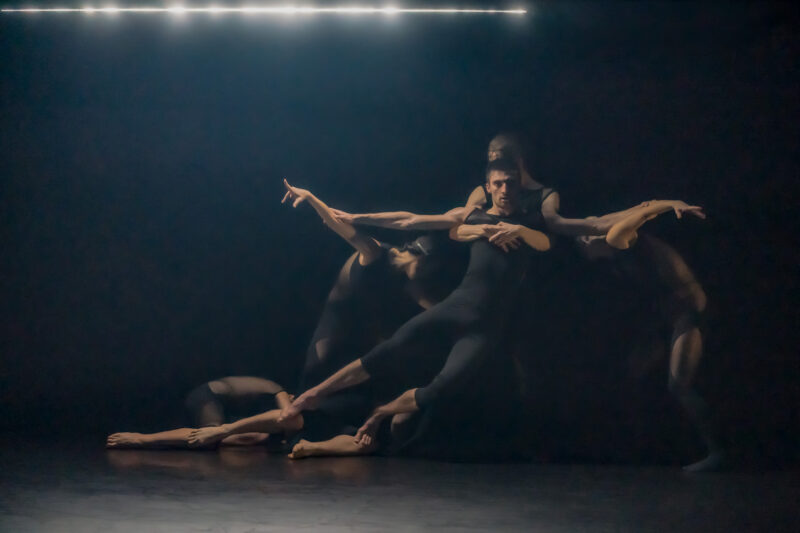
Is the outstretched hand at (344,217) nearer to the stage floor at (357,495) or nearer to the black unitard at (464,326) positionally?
the black unitard at (464,326)

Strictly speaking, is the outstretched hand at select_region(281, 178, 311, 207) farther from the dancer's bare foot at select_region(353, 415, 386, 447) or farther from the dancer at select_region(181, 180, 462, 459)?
the dancer's bare foot at select_region(353, 415, 386, 447)

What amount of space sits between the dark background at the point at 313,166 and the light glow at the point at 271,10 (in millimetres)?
50

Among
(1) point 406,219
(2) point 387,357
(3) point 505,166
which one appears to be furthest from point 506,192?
(2) point 387,357

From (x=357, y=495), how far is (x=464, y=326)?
1424 mm

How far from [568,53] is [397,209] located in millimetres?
1407

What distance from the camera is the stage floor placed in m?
3.60

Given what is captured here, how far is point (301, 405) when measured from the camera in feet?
17.5

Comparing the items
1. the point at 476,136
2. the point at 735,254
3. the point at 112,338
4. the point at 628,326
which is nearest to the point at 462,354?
the point at 628,326

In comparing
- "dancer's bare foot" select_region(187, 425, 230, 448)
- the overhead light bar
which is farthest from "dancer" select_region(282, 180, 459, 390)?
the overhead light bar

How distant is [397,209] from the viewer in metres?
5.54

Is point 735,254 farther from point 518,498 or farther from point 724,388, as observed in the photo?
point 518,498

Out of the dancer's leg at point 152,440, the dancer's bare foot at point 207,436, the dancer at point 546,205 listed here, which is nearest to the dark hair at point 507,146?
the dancer at point 546,205

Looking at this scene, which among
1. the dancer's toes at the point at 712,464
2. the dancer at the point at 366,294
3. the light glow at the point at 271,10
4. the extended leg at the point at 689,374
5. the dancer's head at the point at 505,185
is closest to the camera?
the dancer's toes at the point at 712,464

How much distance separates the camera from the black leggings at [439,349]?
5.21 meters
